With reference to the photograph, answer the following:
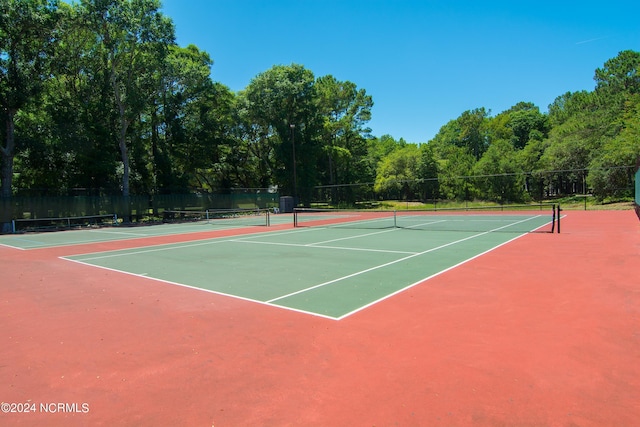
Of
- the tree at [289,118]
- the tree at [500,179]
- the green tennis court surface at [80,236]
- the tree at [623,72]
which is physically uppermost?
the tree at [623,72]

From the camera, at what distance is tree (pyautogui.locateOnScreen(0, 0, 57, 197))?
25.4 meters

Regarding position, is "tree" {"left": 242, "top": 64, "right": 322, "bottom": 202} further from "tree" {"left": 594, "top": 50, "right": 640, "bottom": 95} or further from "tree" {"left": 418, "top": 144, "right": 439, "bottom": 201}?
"tree" {"left": 594, "top": 50, "right": 640, "bottom": 95}

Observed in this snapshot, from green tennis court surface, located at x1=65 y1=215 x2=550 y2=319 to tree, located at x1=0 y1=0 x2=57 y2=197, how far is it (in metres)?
19.5

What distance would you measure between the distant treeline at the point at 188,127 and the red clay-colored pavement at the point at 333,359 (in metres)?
24.4

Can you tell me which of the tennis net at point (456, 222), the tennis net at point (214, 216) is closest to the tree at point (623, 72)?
the tennis net at point (456, 222)

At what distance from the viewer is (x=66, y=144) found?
2927 centimetres

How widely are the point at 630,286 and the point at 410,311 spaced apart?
458cm

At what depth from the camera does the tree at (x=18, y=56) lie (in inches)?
1000

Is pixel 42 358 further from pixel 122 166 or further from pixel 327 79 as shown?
pixel 327 79

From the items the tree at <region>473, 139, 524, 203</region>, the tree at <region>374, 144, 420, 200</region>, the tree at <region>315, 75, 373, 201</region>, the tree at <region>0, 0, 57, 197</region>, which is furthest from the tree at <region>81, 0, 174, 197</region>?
the tree at <region>473, 139, 524, 203</region>

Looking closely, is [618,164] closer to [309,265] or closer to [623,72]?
[623,72]

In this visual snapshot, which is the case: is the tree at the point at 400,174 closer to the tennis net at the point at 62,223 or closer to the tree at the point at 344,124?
the tree at the point at 344,124

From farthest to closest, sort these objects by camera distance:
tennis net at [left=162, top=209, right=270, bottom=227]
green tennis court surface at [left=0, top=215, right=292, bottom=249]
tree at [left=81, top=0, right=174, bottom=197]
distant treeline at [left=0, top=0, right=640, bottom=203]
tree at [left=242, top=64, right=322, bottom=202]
A: tree at [left=242, top=64, right=322, bottom=202] < tennis net at [left=162, top=209, right=270, bottom=227] < tree at [left=81, top=0, right=174, bottom=197] < distant treeline at [left=0, top=0, right=640, bottom=203] < green tennis court surface at [left=0, top=215, right=292, bottom=249]

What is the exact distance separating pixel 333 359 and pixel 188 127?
39100mm
